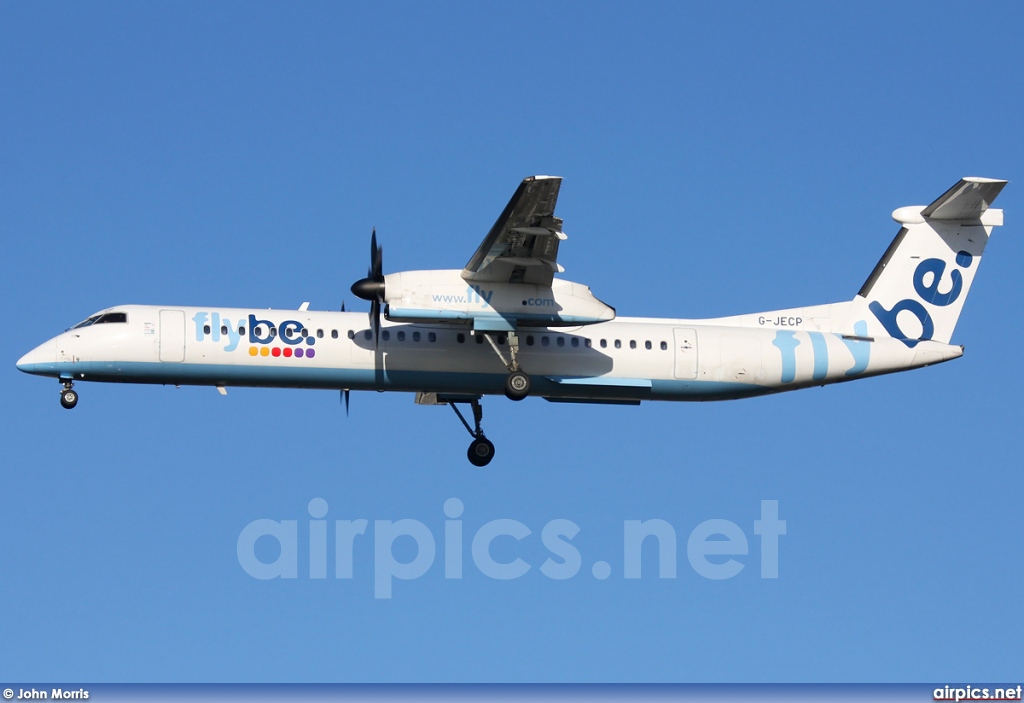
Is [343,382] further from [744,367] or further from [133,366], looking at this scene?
[744,367]

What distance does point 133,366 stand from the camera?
24.5 meters

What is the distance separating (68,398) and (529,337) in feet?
27.2

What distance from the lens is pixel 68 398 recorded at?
24.6 m

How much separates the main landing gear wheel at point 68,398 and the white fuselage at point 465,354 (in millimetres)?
301

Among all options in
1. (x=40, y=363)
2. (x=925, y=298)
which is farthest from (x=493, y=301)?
(x=925, y=298)

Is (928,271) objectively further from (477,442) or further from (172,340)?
(172,340)

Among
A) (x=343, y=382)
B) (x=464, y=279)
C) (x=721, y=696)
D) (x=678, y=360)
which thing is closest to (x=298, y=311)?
(x=343, y=382)

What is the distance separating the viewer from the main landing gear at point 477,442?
88.1ft

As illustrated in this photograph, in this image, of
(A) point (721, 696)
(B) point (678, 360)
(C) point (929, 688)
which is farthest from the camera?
(B) point (678, 360)

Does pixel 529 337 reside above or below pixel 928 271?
below

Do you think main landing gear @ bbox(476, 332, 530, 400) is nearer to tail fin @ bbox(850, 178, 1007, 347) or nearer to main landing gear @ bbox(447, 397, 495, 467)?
main landing gear @ bbox(447, 397, 495, 467)

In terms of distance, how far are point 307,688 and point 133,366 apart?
6971mm

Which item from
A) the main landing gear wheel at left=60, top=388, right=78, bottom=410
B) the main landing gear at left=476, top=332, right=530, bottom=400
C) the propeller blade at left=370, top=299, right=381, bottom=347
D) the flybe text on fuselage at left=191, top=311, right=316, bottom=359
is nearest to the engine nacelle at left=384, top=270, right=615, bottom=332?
the main landing gear at left=476, top=332, right=530, bottom=400

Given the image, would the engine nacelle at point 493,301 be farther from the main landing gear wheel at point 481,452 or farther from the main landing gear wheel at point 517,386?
the main landing gear wheel at point 481,452
